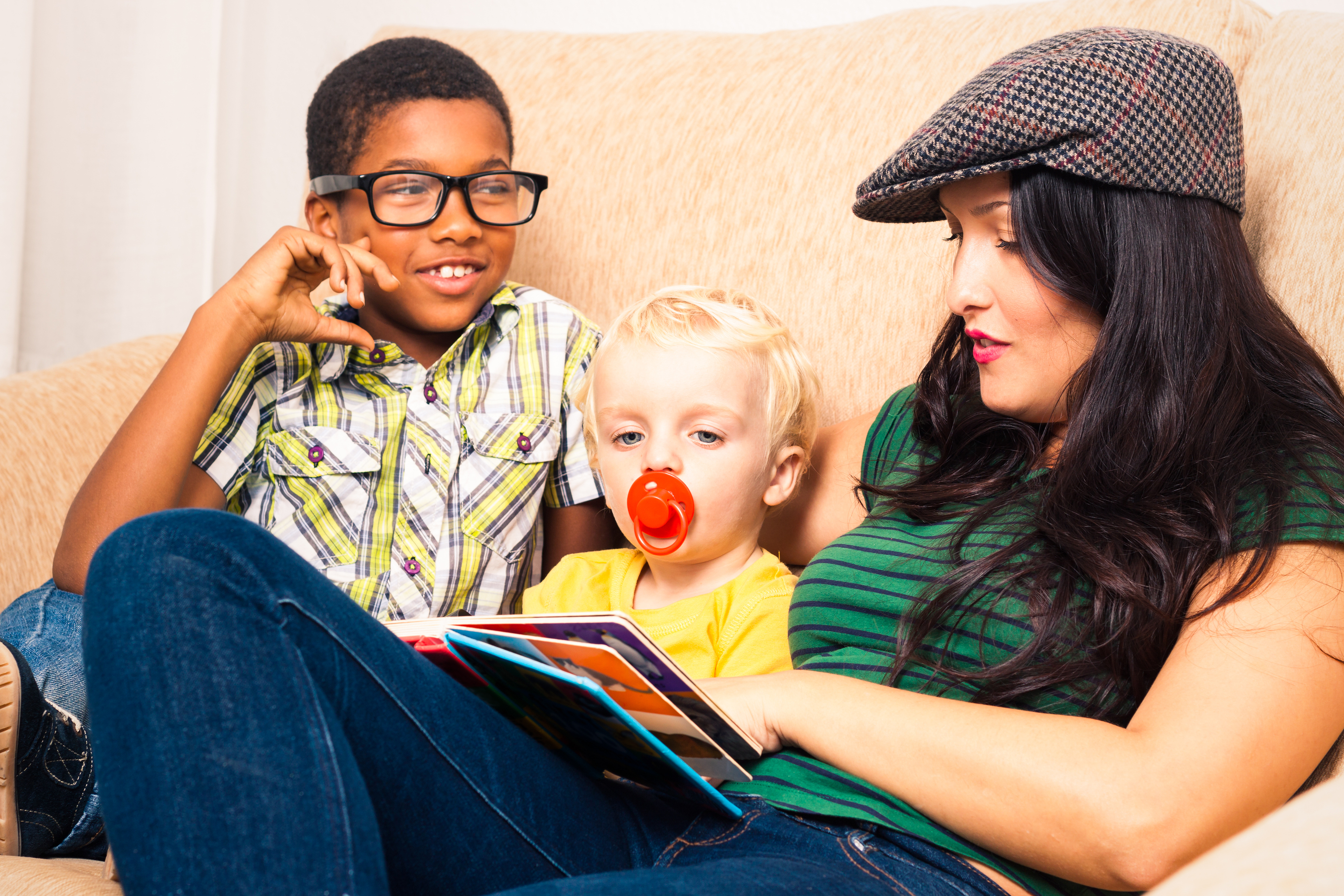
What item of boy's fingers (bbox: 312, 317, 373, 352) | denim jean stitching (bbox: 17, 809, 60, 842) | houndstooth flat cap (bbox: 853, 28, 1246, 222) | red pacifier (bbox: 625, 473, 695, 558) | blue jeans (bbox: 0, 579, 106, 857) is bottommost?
denim jean stitching (bbox: 17, 809, 60, 842)

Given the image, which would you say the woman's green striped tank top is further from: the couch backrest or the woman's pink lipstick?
the couch backrest

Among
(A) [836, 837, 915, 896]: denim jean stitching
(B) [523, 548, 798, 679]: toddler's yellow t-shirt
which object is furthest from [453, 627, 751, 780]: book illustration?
(B) [523, 548, 798, 679]: toddler's yellow t-shirt

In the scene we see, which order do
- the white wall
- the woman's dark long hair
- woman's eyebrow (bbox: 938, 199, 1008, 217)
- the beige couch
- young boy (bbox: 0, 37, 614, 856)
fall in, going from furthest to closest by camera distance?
the white wall → young boy (bbox: 0, 37, 614, 856) → the beige couch → woman's eyebrow (bbox: 938, 199, 1008, 217) → the woman's dark long hair

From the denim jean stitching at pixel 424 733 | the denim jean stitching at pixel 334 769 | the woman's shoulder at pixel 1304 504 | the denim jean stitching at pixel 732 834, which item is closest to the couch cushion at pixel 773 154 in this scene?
the woman's shoulder at pixel 1304 504

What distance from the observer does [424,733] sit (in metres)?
0.74

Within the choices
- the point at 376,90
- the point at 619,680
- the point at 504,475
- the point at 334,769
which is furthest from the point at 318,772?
the point at 376,90

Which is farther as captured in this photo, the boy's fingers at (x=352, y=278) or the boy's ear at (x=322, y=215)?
the boy's ear at (x=322, y=215)

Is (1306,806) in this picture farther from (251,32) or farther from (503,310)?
(251,32)

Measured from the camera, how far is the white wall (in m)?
2.07

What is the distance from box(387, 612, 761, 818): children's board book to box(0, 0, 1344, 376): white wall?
4.88 feet

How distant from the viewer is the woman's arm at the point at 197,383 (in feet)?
3.73

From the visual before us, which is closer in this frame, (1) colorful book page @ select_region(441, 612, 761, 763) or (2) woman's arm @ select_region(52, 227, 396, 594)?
(1) colorful book page @ select_region(441, 612, 761, 763)

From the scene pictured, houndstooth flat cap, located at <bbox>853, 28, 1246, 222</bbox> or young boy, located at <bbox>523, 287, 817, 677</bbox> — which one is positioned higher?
houndstooth flat cap, located at <bbox>853, 28, 1246, 222</bbox>

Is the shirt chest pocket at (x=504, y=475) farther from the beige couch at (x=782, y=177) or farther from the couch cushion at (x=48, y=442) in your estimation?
the couch cushion at (x=48, y=442)
